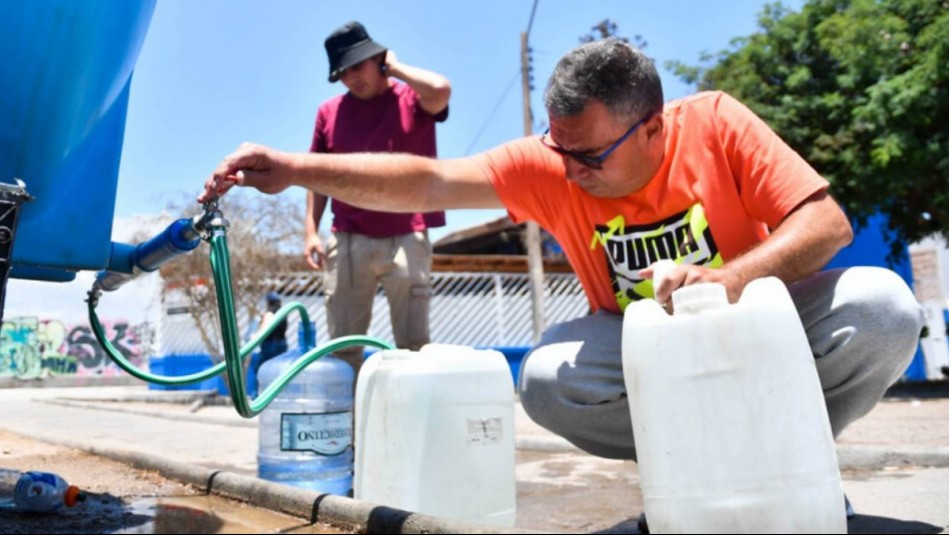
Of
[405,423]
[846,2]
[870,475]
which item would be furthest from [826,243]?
[846,2]

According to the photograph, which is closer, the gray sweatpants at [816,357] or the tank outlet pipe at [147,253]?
the gray sweatpants at [816,357]

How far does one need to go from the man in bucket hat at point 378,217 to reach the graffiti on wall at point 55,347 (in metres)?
21.4

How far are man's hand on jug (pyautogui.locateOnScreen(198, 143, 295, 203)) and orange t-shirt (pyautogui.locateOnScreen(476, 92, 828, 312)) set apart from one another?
0.64 metres

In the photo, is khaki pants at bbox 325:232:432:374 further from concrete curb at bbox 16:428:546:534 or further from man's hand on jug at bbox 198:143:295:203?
man's hand on jug at bbox 198:143:295:203

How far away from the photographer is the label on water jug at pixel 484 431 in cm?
186

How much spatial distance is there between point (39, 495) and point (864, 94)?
10.4 meters

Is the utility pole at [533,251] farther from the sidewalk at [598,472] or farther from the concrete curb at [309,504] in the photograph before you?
the concrete curb at [309,504]

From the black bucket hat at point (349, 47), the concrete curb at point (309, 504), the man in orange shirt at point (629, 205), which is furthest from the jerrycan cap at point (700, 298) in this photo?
the black bucket hat at point (349, 47)

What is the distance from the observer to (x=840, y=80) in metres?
9.80

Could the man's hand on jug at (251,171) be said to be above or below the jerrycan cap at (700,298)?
above

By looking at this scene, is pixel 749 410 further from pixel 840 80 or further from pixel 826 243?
pixel 840 80

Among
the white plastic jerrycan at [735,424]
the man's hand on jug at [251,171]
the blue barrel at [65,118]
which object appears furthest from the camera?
the man's hand on jug at [251,171]

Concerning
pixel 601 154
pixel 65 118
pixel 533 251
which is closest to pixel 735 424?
pixel 601 154

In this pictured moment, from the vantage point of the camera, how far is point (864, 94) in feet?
32.5
